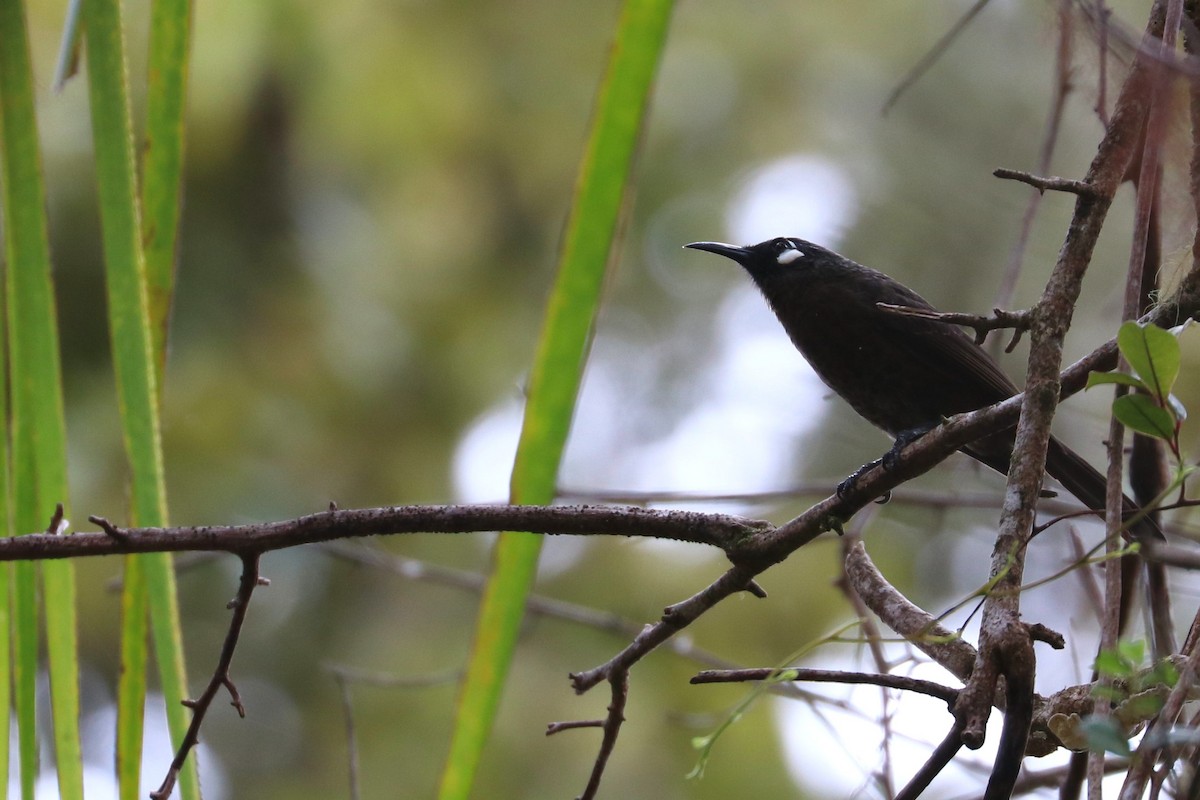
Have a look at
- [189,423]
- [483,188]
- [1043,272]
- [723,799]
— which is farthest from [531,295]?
[1043,272]

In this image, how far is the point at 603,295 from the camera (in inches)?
45.9

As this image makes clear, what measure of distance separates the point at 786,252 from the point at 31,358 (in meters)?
2.84

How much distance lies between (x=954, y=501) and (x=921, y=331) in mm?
695

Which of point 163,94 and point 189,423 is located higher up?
point 189,423

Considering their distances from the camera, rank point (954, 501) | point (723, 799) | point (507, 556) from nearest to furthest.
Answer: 1. point (507, 556)
2. point (954, 501)
3. point (723, 799)

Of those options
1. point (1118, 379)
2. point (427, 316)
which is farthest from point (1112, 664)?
point (427, 316)

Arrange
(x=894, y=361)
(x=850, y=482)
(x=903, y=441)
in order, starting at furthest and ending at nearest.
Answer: (x=894, y=361) < (x=903, y=441) < (x=850, y=482)

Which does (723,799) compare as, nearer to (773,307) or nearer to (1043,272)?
(773,307)

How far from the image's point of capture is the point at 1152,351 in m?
1.11

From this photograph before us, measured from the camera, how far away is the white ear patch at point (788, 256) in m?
3.74

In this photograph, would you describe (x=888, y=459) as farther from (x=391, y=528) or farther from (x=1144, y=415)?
(x=391, y=528)

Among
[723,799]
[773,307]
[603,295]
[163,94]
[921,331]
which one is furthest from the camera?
[723,799]

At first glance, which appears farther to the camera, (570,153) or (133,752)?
(570,153)

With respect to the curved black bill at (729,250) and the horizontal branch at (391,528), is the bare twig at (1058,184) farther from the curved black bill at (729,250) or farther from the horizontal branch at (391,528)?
the curved black bill at (729,250)
